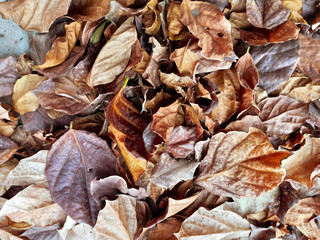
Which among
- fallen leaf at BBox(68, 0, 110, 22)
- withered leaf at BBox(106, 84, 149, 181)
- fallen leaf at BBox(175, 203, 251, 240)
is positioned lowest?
fallen leaf at BBox(175, 203, 251, 240)

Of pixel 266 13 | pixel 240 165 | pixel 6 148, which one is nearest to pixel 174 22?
pixel 266 13

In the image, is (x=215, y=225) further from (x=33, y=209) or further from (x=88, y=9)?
(x=88, y=9)

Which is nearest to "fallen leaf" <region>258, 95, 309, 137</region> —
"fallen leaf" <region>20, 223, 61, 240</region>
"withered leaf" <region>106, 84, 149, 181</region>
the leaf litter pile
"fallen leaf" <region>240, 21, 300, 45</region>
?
the leaf litter pile

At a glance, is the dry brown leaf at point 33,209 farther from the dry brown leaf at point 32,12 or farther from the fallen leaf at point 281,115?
the fallen leaf at point 281,115

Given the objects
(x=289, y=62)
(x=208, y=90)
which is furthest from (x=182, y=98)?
(x=289, y=62)

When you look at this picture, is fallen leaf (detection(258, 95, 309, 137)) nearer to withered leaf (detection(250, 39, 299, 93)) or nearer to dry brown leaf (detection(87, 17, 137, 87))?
withered leaf (detection(250, 39, 299, 93))

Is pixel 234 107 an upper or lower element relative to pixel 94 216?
upper

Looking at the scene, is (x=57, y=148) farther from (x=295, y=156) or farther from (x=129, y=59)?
(x=295, y=156)
